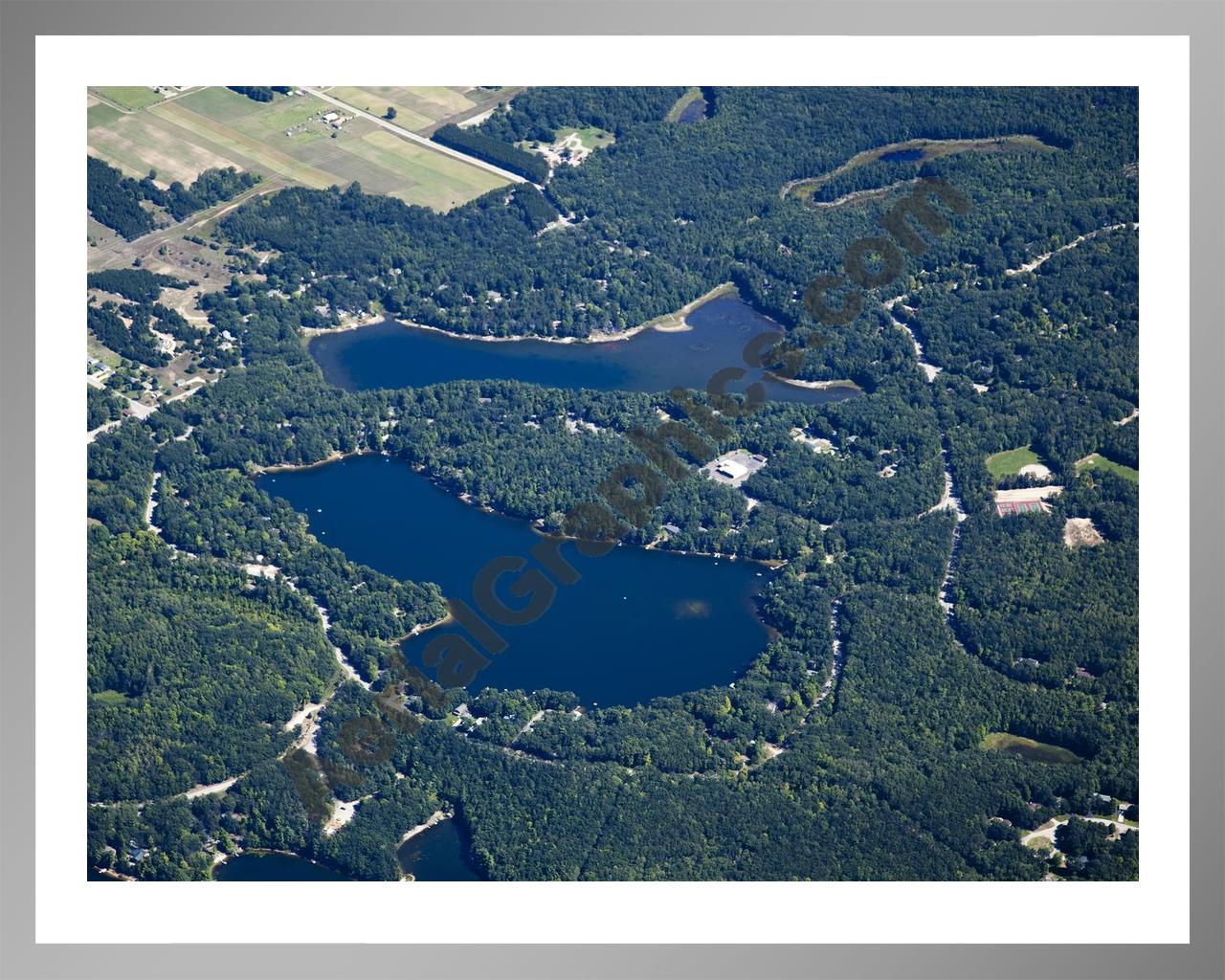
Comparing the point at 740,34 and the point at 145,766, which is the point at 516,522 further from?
the point at 740,34

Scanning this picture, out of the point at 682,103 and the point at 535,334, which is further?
the point at 682,103

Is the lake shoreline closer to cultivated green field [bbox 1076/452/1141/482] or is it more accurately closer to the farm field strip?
the farm field strip

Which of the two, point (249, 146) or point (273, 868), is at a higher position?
point (249, 146)

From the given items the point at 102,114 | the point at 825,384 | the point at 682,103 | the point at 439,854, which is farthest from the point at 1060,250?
the point at 102,114

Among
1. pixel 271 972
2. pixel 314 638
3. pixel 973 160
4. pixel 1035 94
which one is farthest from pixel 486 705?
pixel 1035 94

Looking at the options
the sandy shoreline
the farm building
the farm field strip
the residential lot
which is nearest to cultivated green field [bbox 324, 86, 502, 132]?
the farm field strip

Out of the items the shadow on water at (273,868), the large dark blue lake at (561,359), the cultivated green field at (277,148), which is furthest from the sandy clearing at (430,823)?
the cultivated green field at (277,148)

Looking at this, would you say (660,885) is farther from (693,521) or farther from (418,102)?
(418,102)
